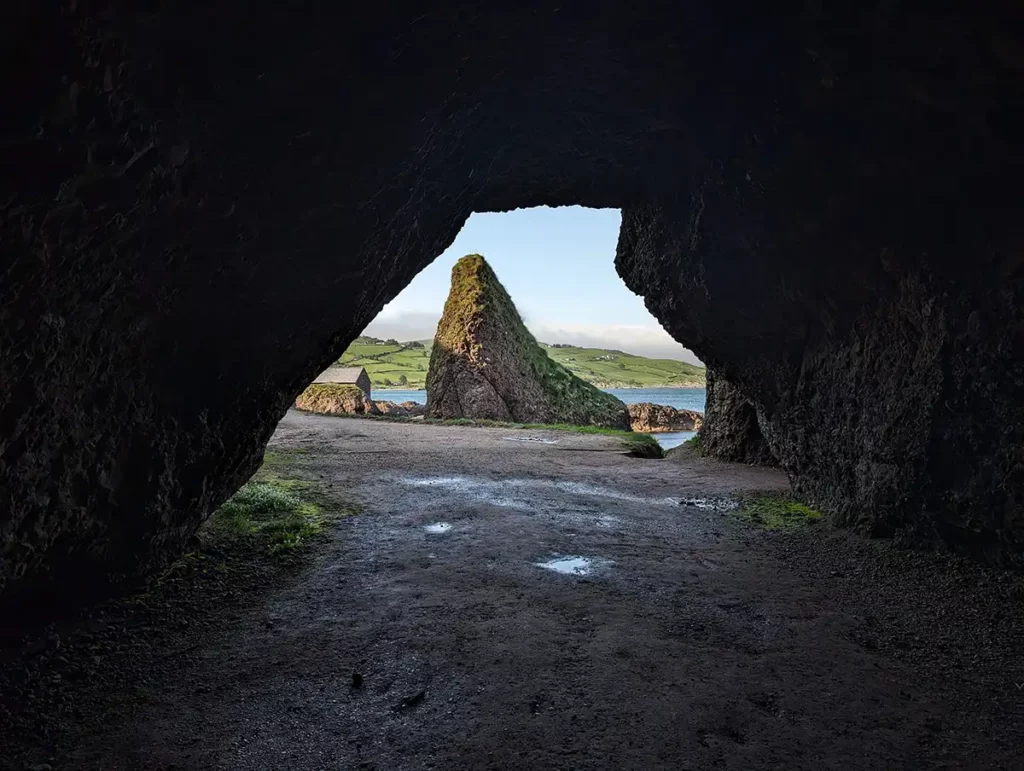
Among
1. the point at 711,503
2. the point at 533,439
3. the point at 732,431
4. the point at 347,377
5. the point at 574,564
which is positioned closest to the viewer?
the point at 574,564

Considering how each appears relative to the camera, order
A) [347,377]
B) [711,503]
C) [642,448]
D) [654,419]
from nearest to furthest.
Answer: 1. [711,503]
2. [642,448]
3. [347,377]
4. [654,419]

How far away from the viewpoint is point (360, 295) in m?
7.00

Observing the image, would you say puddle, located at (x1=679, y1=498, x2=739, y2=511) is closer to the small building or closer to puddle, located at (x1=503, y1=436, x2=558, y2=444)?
puddle, located at (x1=503, y1=436, x2=558, y2=444)

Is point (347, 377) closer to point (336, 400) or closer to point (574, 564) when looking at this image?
point (336, 400)

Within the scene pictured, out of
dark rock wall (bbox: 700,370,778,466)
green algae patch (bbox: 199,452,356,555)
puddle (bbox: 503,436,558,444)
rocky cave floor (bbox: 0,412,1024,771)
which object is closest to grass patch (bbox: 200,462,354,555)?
green algae patch (bbox: 199,452,356,555)

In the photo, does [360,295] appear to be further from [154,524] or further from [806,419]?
[806,419]

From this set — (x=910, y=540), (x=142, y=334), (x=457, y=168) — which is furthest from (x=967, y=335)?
(x=142, y=334)

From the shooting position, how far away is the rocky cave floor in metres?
3.26

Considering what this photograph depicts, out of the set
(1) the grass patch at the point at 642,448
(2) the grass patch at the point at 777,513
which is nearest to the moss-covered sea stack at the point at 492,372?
(1) the grass patch at the point at 642,448

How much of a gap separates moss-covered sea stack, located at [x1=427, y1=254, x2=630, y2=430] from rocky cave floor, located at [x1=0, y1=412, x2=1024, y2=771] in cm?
2138

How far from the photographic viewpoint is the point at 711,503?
10359mm

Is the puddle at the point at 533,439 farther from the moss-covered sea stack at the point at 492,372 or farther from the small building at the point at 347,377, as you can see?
the small building at the point at 347,377

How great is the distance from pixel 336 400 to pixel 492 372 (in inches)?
421

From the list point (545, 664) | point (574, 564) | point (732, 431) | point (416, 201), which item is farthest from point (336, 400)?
point (545, 664)
